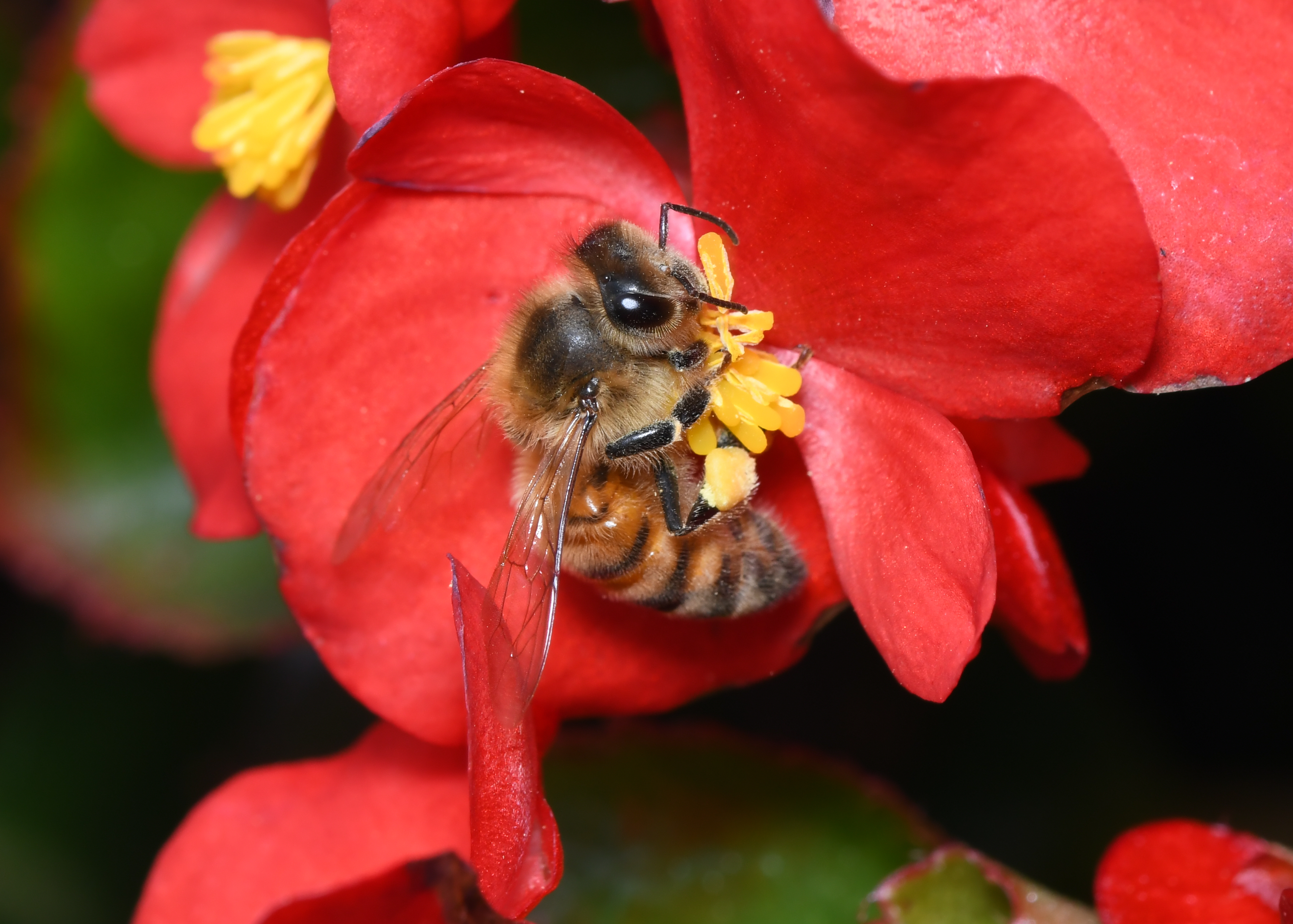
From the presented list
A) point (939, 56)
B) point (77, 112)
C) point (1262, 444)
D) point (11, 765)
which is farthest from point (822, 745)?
point (77, 112)

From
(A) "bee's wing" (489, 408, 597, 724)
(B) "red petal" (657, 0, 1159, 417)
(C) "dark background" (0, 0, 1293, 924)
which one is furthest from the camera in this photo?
(C) "dark background" (0, 0, 1293, 924)

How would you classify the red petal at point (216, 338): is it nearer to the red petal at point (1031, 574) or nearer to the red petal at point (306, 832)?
the red petal at point (306, 832)

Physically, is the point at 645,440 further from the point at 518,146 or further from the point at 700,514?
the point at 518,146

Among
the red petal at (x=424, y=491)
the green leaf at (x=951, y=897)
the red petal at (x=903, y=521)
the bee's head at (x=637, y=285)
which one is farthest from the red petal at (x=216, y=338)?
the green leaf at (x=951, y=897)

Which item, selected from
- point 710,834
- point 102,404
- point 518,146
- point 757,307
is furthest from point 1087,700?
point 102,404

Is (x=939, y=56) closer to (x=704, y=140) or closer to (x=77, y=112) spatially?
(x=704, y=140)

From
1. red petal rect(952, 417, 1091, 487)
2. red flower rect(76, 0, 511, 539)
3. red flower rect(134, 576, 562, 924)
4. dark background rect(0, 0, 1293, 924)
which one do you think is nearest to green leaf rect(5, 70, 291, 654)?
dark background rect(0, 0, 1293, 924)

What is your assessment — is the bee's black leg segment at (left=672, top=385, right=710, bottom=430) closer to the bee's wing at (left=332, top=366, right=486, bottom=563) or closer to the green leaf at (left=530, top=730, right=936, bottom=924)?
the bee's wing at (left=332, top=366, right=486, bottom=563)
